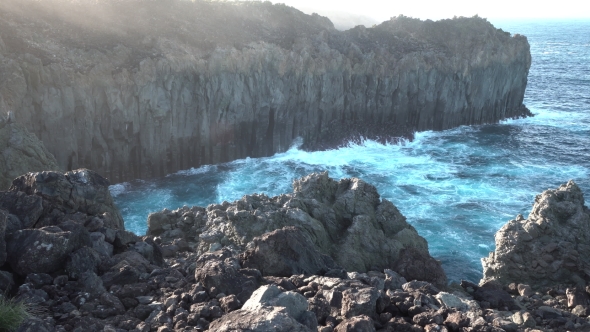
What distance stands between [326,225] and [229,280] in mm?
10899

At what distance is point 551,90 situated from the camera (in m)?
90.9

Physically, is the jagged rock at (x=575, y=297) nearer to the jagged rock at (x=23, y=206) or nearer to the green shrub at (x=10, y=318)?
the green shrub at (x=10, y=318)

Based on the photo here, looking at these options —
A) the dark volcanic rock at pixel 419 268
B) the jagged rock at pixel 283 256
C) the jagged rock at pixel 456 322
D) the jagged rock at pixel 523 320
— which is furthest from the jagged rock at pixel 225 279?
the dark volcanic rock at pixel 419 268

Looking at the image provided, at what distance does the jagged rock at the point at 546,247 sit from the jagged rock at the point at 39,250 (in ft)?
54.1

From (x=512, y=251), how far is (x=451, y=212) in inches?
810

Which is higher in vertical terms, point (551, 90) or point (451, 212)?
point (551, 90)

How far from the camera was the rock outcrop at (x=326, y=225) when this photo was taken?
18.9 m

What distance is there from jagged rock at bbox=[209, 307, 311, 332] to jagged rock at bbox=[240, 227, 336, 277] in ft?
14.3

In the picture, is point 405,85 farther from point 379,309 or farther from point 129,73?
point 379,309

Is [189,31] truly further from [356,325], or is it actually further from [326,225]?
[356,325]

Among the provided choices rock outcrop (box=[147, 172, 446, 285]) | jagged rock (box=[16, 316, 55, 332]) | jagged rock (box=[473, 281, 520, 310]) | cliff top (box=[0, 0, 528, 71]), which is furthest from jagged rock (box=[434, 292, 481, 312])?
cliff top (box=[0, 0, 528, 71])

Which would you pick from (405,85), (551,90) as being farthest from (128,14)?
(551,90)

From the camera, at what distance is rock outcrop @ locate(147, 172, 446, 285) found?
1889cm

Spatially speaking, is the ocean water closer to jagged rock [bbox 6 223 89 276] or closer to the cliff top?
the cliff top
